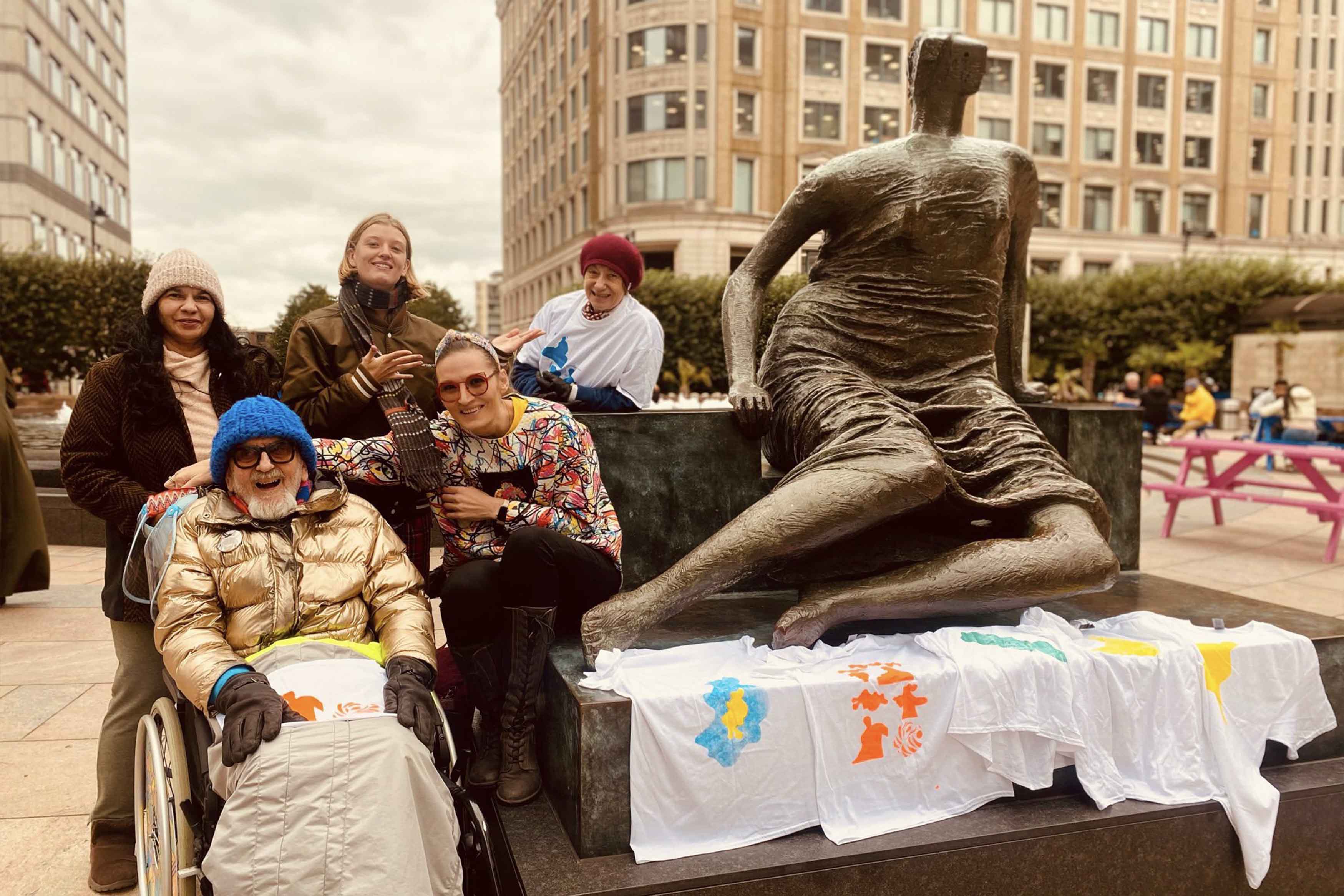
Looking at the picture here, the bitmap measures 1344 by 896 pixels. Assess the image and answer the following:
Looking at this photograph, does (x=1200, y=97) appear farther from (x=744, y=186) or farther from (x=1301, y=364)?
(x=1301, y=364)

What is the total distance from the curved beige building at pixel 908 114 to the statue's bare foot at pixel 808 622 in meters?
31.1

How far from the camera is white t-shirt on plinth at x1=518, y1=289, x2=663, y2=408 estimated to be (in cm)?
389

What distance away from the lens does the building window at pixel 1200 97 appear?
41031mm

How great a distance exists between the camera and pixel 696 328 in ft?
77.3

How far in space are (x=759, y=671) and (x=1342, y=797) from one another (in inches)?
73.3

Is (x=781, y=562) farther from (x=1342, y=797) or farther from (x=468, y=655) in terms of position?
(x=1342, y=797)

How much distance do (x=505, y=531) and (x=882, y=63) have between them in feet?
128

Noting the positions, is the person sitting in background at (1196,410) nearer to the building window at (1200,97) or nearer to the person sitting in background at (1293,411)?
the person sitting in background at (1293,411)

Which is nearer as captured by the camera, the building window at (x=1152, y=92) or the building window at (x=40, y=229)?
the building window at (x=40, y=229)

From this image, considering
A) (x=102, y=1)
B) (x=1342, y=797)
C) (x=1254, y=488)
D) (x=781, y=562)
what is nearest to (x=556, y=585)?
(x=781, y=562)

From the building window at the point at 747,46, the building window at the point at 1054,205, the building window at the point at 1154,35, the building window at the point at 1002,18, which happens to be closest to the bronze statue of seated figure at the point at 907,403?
the building window at the point at 747,46

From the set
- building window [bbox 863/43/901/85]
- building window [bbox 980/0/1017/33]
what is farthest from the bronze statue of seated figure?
building window [bbox 980/0/1017/33]

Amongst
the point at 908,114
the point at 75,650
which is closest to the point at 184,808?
the point at 75,650

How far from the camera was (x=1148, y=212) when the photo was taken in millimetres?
40906
